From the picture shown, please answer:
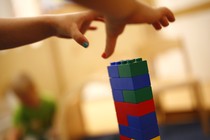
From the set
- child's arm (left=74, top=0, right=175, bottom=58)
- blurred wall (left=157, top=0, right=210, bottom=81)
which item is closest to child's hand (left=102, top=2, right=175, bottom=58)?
child's arm (left=74, top=0, right=175, bottom=58)

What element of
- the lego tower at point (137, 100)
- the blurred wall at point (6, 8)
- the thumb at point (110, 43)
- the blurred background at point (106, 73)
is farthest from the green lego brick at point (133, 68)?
the blurred wall at point (6, 8)

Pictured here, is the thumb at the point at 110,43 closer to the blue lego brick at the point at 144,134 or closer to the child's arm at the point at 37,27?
the child's arm at the point at 37,27

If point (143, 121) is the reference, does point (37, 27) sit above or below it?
above

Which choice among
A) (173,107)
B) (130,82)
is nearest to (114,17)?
(130,82)

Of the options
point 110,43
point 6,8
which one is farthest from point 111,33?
point 6,8

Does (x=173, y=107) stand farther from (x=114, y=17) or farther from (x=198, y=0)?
(x=114, y=17)

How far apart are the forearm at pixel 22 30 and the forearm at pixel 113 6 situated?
188 millimetres

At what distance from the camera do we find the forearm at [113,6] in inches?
16.1

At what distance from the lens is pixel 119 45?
256 centimetres

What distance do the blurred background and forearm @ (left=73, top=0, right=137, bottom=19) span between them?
3.80 feet

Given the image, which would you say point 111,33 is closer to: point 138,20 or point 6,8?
point 138,20

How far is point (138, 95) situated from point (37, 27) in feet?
0.86

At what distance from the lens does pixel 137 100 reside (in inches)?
19.9

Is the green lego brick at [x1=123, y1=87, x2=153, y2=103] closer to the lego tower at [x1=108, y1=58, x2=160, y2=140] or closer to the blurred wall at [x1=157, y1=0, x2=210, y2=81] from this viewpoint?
the lego tower at [x1=108, y1=58, x2=160, y2=140]
